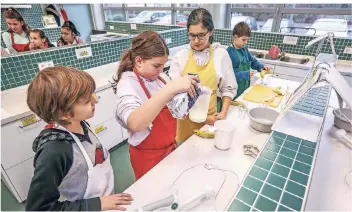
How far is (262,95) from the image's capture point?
1.62 m

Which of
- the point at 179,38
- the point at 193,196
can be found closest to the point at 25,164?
the point at 193,196

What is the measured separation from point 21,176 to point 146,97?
4.54 ft

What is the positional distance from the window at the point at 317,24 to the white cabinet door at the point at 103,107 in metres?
3.09

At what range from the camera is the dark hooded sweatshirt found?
610 mm

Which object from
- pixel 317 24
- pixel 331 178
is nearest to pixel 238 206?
Result: pixel 331 178

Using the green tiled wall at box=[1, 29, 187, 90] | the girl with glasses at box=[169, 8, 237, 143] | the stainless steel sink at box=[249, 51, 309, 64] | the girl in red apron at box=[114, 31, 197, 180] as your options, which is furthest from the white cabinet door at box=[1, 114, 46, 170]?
the stainless steel sink at box=[249, 51, 309, 64]

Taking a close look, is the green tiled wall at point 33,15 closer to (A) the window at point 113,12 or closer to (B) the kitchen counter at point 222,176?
(A) the window at point 113,12

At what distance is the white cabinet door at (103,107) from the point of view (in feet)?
6.31

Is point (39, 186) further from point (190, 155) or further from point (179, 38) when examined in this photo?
point (179, 38)

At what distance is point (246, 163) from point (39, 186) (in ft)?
2.67

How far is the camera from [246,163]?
3.05 ft

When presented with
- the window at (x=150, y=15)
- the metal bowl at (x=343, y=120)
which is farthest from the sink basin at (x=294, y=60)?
the window at (x=150, y=15)

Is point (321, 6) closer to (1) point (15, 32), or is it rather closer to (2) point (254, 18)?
(2) point (254, 18)

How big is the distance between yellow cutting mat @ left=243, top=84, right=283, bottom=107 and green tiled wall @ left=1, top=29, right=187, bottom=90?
5.63 ft
